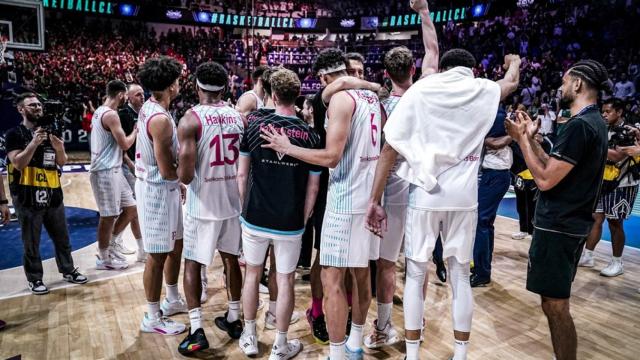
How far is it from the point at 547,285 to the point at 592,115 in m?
1.07

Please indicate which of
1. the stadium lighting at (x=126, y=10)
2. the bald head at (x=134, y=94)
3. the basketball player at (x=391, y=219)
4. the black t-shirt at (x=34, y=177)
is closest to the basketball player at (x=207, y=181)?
the basketball player at (x=391, y=219)

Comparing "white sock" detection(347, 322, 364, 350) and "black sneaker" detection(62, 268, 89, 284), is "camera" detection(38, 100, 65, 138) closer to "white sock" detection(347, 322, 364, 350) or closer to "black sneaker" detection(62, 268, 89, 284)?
"black sneaker" detection(62, 268, 89, 284)

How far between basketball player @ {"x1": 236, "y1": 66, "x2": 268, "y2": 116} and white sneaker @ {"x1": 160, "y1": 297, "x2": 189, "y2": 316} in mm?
1844

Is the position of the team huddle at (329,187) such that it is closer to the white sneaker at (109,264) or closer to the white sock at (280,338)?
the white sock at (280,338)

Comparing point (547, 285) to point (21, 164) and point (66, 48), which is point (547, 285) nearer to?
point (21, 164)

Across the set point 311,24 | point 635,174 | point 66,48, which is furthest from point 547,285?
point 311,24

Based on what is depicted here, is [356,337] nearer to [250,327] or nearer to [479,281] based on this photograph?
[250,327]

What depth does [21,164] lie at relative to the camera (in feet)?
13.3

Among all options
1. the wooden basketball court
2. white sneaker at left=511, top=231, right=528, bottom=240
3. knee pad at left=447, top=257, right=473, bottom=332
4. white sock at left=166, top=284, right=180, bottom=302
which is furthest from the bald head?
white sneaker at left=511, top=231, right=528, bottom=240

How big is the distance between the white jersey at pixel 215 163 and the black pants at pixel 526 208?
465cm

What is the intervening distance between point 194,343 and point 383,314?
1423 mm

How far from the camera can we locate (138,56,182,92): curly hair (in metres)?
3.37

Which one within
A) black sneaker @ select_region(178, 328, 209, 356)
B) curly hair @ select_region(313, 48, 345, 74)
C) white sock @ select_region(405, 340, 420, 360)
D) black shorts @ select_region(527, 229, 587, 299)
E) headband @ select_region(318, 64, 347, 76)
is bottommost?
black sneaker @ select_region(178, 328, 209, 356)

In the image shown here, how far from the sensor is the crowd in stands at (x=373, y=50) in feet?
49.6
